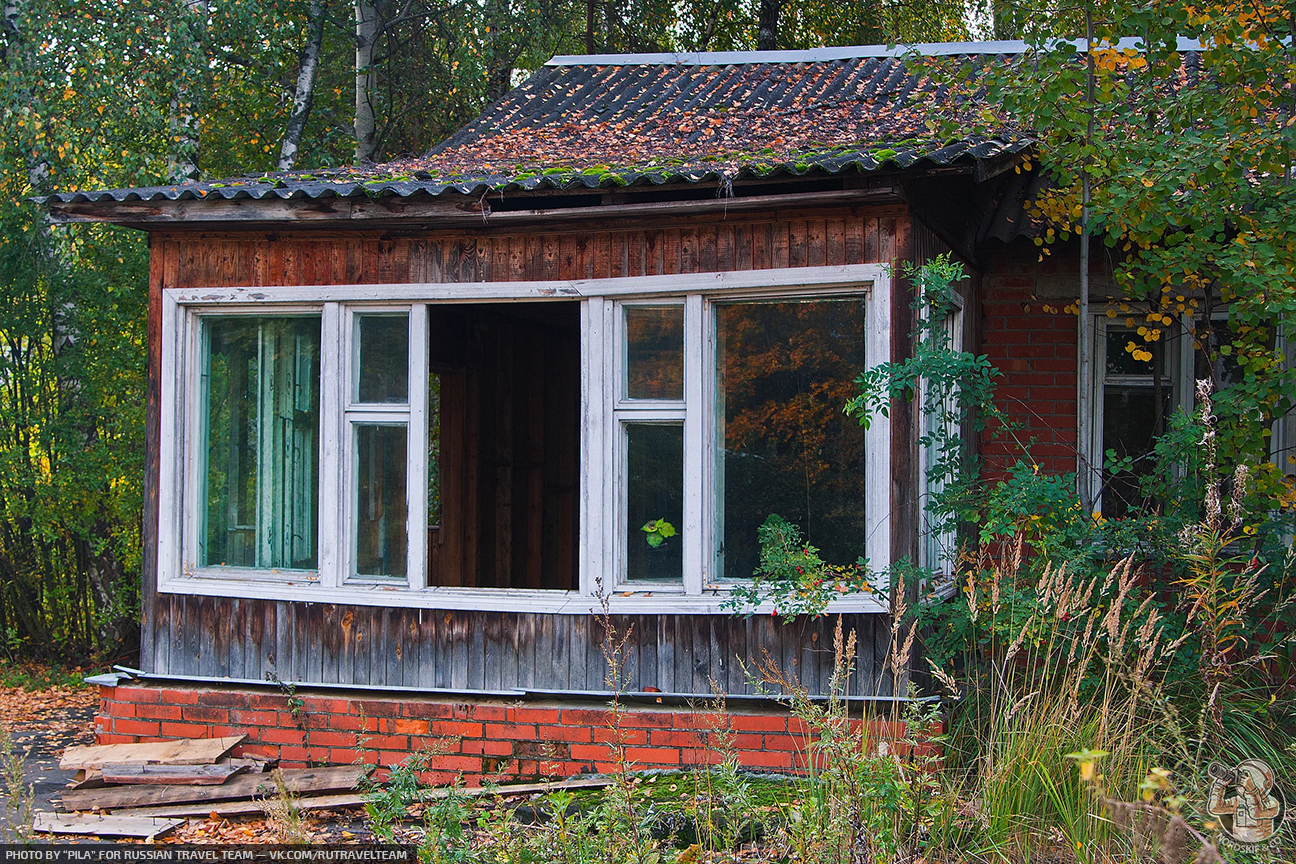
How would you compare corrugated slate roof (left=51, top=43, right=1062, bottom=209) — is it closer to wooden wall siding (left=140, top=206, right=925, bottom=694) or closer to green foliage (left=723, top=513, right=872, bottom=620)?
wooden wall siding (left=140, top=206, right=925, bottom=694)

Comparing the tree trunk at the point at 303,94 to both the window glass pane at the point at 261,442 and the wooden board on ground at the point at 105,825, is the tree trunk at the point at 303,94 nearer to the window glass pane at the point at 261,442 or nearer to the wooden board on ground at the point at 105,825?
the window glass pane at the point at 261,442

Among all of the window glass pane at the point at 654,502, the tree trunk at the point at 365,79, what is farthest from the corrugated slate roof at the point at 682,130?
the tree trunk at the point at 365,79

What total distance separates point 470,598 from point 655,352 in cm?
166

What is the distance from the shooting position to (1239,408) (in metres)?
5.00

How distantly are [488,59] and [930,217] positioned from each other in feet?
33.0

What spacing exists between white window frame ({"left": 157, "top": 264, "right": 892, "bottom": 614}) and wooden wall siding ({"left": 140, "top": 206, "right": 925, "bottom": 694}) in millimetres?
72

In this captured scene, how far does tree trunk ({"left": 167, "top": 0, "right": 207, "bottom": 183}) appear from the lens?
9719mm

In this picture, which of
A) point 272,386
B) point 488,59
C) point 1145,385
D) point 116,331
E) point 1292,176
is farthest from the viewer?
point 488,59

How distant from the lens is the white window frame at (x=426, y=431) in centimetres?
535

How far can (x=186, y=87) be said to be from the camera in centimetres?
990

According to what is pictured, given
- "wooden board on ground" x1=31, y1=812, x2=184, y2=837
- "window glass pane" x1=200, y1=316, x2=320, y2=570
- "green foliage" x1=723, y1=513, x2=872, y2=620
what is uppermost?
"window glass pane" x1=200, y1=316, x2=320, y2=570

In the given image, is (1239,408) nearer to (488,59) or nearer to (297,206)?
(297,206)

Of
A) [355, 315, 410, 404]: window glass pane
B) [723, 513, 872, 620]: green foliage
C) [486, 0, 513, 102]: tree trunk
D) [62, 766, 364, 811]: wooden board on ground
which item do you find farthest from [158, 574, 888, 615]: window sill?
[486, 0, 513, 102]: tree trunk

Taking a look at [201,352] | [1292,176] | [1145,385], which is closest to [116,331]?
[201,352]
